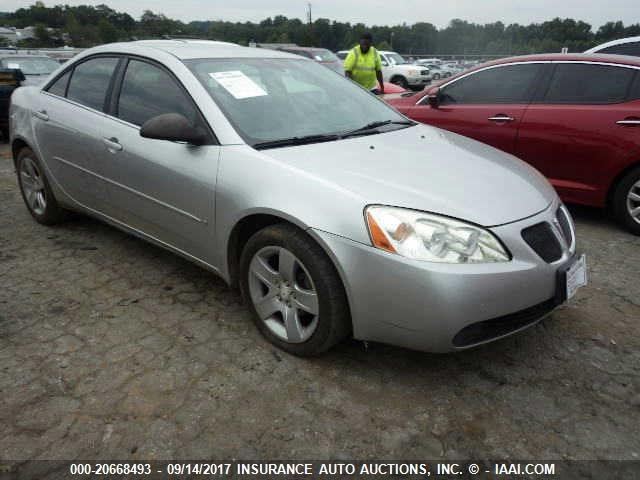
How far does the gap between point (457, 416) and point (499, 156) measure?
1.58 metres

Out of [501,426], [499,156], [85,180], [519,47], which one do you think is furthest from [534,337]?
[519,47]

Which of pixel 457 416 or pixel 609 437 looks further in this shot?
pixel 457 416

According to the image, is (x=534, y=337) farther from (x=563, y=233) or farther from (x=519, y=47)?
(x=519, y=47)

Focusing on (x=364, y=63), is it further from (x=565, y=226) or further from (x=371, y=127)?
(x=565, y=226)

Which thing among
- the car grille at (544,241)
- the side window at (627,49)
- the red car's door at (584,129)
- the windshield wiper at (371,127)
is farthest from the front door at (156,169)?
the side window at (627,49)

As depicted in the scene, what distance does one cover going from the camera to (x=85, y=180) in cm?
366

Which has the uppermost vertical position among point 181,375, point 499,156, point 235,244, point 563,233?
point 499,156

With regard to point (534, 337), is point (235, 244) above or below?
above

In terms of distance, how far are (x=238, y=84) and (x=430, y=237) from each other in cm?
152

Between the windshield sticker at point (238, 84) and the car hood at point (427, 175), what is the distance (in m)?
0.52

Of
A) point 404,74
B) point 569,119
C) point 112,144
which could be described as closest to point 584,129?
point 569,119

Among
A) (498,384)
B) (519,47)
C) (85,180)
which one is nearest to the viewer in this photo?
(498,384)

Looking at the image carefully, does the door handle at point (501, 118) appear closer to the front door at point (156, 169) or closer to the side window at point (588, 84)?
the side window at point (588, 84)

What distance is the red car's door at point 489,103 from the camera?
490cm
